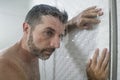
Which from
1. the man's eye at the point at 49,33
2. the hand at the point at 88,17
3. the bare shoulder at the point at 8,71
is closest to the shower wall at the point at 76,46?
the hand at the point at 88,17

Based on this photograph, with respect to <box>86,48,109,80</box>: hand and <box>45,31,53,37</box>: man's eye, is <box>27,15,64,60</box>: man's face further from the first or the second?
<box>86,48,109,80</box>: hand

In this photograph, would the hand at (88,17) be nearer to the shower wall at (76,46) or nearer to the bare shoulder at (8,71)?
the shower wall at (76,46)

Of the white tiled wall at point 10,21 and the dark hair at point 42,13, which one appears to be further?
the white tiled wall at point 10,21

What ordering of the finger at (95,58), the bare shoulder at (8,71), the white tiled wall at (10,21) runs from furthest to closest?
the white tiled wall at (10,21), the finger at (95,58), the bare shoulder at (8,71)

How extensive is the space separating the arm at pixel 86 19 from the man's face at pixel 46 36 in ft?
0.31

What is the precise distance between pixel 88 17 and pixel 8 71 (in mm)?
411

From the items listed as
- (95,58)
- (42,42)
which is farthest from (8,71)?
(95,58)

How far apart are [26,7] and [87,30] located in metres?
0.43

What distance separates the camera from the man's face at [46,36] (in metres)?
0.89

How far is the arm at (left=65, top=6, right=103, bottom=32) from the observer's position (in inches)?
34.7

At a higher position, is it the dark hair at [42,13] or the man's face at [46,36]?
the dark hair at [42,13]

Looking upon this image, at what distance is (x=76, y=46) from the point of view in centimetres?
102

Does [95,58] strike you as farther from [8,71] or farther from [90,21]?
[8,71]

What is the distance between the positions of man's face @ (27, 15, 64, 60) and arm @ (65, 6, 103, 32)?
0.31 ft
